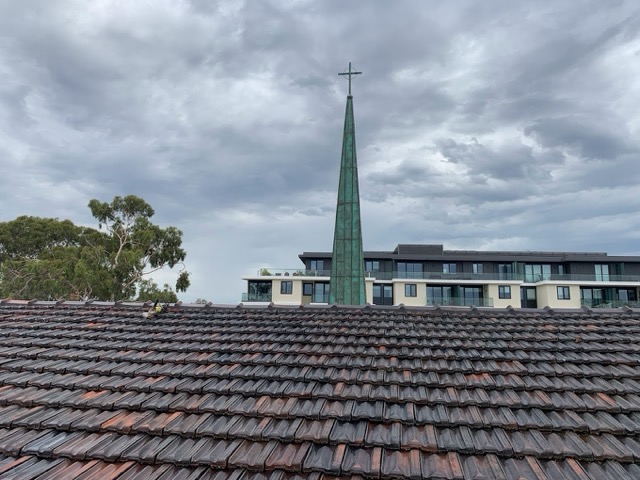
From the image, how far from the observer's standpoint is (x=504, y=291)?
131 ft

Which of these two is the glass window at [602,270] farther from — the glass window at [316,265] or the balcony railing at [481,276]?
the glass window at [316,265]

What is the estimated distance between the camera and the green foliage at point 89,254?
25.4 metres

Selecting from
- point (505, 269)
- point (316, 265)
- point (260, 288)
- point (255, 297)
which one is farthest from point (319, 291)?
point (505, 269)

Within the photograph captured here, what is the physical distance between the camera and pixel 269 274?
136 feet

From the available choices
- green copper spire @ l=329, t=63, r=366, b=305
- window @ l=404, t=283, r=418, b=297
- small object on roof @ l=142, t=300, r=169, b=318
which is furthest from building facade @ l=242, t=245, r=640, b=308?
small object on roof @ l=142, t=300, r=169, b=318

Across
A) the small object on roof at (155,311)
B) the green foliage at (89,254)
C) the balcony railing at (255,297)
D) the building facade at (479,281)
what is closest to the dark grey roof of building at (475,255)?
the building facade at (479,281)

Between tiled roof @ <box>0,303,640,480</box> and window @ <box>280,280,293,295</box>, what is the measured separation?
35671mm

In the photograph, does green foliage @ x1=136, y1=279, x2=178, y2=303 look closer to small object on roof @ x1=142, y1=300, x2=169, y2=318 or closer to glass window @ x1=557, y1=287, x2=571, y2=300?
small object on roof @ x1=142, y1=300, x2=169, y2=318

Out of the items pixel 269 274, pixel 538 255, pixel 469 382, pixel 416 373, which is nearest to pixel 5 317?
pixel 416 373

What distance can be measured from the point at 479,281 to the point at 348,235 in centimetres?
3462

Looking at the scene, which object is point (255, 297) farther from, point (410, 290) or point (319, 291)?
point (410, 290)

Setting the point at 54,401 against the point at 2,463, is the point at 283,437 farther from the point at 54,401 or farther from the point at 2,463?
the point at 54,401

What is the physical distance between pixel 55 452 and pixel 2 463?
0.36 m

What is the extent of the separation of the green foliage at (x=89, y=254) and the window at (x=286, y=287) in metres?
11.3
